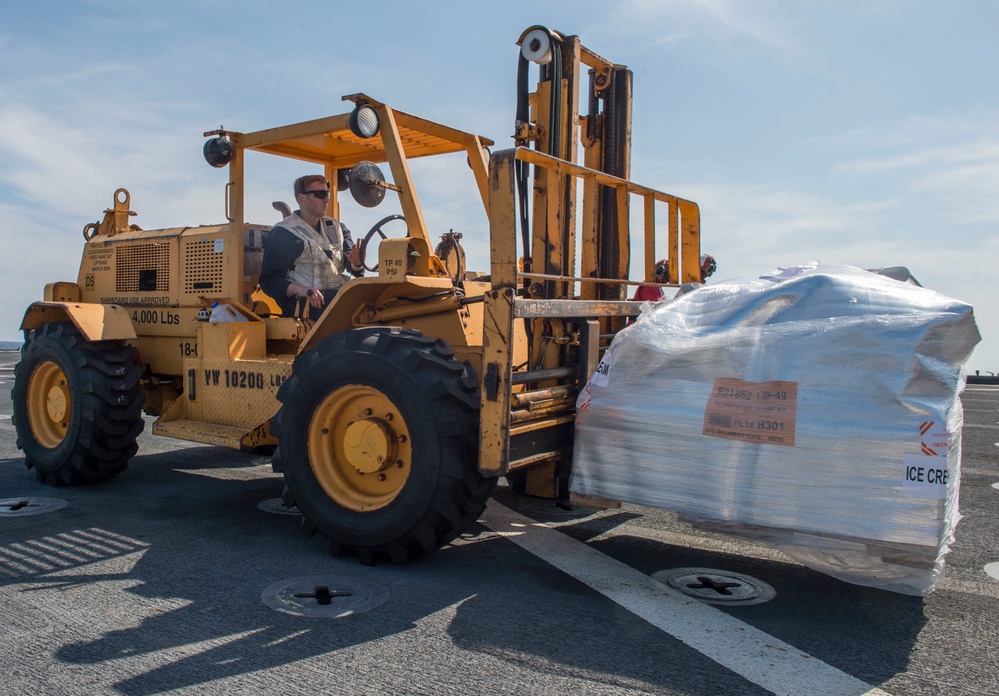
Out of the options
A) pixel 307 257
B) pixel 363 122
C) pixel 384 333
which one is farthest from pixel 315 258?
pixel 384 333

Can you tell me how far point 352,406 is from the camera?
4.61 m

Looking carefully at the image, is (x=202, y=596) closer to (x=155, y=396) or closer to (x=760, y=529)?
(x=760, y=529)

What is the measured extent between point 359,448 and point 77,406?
2.76 m

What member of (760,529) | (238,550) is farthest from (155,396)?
(760,529)

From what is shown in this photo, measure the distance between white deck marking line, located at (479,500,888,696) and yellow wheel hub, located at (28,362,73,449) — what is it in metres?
3.69

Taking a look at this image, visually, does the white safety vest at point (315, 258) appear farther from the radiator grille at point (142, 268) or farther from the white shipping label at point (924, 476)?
the white shipping label at point (924, 476)

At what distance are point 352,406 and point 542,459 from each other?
1065 millimetres

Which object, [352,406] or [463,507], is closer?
[463,507]

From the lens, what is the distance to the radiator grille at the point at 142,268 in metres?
6.66

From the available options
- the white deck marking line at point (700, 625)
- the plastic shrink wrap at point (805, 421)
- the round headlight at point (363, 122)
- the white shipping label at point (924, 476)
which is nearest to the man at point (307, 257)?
the round headlight at point (363, 122)

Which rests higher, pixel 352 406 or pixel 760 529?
pixel 352 406

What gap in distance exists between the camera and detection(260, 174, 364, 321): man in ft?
19.1

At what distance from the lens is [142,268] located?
6.86 m

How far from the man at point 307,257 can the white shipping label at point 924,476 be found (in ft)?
12.5
